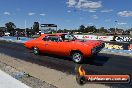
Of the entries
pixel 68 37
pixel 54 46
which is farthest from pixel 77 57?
pixel 54 46

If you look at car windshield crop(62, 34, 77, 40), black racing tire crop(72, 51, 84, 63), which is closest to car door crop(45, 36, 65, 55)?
car windshield crop(62, 34, 77, 40)

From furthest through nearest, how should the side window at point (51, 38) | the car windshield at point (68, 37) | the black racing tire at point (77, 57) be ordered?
the side window at point (51, 38)
the car windshield at point (68, 37)
the black racing tire at point (77, 57)

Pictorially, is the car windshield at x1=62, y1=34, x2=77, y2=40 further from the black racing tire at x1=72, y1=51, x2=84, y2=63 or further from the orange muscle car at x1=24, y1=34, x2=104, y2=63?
the black racing tire at x1=72, y1=51, x2=84, y2=63

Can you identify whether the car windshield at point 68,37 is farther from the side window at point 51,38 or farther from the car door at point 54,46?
the side window at point 51,38

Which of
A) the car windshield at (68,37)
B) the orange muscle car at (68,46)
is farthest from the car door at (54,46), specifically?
the car windshield at (68,37)

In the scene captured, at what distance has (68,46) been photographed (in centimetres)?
1338

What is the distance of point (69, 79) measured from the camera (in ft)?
29.8

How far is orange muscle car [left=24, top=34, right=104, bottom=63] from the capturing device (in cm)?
1247

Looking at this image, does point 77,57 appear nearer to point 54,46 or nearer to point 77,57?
point 77,57

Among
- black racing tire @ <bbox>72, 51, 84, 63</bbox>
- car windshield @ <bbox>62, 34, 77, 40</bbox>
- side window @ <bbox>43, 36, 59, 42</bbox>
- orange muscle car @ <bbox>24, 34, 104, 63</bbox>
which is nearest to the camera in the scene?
orange muscle car @ <bbox>24, 34, 104, 63</bbox>

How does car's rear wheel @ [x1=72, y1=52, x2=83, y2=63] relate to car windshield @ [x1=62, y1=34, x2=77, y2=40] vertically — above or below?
below

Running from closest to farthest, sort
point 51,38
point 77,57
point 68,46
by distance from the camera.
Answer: point 77,57 < point 68,46 < point 51,38

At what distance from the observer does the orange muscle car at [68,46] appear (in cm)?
1247

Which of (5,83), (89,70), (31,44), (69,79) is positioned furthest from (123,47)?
(5,83)
